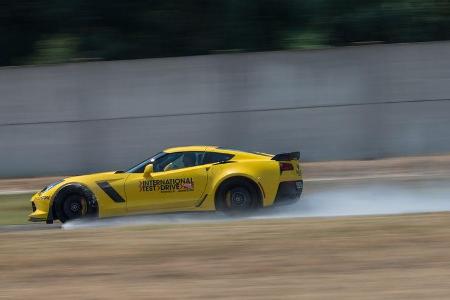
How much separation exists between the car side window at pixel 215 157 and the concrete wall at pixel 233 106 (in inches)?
402

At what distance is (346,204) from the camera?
14.4 metres

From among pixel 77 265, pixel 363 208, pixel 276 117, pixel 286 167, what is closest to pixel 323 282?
pixel 77 265

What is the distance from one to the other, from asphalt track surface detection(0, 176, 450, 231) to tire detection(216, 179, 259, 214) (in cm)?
17

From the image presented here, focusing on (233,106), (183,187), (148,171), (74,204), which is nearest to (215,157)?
(183,187)

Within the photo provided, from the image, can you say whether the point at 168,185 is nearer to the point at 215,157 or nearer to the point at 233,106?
the point at 215,157

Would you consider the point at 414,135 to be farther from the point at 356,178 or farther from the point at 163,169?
the point at 163,169

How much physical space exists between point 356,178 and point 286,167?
7487 mm

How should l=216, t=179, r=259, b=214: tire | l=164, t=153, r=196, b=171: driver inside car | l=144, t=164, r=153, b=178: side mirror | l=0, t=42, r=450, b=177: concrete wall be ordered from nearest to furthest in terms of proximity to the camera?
l=216, t=179, r=259, b=214: tire → l=144, t=164, r=153, b=178: side mirror → l=164, t=153, r=196, b=171: driver inside car → l=0, t=42, r=450, b=177: concrete wall

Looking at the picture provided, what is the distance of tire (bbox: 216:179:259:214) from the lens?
12.9m

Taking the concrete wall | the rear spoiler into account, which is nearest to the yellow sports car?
the rear spoiler

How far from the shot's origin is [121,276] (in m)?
7.74

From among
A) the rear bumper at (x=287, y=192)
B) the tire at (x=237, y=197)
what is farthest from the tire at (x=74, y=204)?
the rear bumper at (x=287, y=192)

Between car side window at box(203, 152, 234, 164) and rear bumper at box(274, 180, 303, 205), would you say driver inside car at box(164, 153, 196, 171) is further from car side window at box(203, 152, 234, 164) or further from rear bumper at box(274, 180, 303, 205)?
rear bumper at box(274, 180, 303, 205)

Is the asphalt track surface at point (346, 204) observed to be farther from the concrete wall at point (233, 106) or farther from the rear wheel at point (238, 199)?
the concrete wall at point (233, 106)
